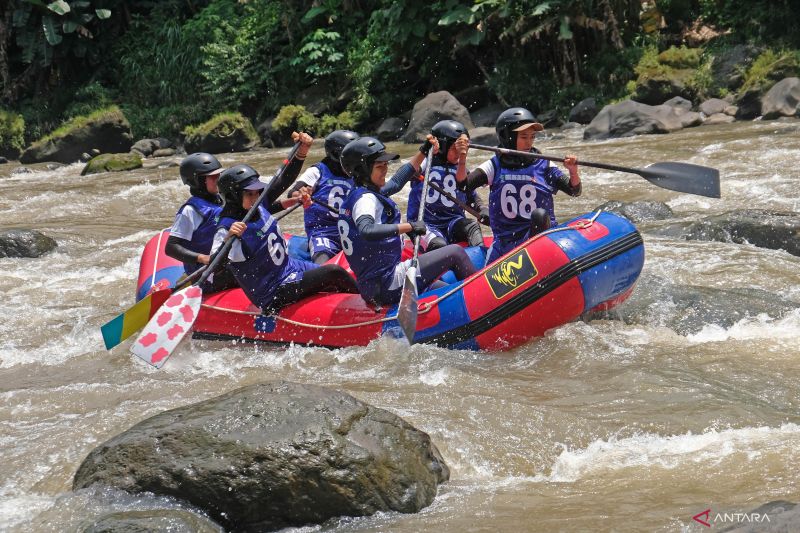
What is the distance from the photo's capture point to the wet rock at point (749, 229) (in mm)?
7770

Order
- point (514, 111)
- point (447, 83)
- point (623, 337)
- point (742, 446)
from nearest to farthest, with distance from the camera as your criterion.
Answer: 1. point (742, 446)
2. point (623, 337)
3. point (514, 111)
4. point (447, 83)

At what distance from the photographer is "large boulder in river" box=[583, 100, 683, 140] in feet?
49.0

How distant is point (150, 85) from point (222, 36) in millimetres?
2574

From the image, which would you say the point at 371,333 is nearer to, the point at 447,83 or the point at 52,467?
the point at 52,467

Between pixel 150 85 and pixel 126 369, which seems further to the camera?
pixel 150 85

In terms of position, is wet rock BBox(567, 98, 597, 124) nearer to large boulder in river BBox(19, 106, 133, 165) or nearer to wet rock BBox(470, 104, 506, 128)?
wet rock BBox(470, 104, 506, 128)

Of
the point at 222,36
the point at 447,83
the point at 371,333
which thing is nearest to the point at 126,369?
the point at 371,333

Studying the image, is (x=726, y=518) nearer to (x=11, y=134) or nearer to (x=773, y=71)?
(x=773, y=71)

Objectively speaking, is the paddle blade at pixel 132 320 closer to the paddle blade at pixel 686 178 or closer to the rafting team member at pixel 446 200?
the rafting team member at pixel 446 200

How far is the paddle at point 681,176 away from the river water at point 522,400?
32.0 inches

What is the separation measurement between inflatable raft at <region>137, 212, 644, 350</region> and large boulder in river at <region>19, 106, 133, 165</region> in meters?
16.0

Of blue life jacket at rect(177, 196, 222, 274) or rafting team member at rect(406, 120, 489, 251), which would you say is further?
rafting team member at rect(406, 120, 489, 251)

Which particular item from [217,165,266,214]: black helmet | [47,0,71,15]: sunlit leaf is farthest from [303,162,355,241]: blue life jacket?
[47,0,71,15]: sunlit leaf

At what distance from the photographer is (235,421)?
3836 millimetres
